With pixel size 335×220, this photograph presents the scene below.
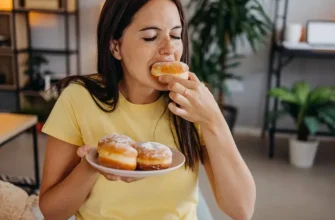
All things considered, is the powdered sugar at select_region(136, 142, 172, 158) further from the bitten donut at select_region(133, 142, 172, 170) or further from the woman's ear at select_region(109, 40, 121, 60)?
the woman's ear at select_region(109, 40, 121, 60)

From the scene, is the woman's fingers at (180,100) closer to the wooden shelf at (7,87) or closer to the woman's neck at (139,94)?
the woman's neck at (139,94)

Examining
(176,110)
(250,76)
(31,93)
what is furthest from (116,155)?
(31,93)

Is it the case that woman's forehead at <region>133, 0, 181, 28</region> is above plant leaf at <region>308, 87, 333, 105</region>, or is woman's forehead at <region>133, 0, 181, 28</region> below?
above

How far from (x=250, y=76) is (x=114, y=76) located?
2961 mm

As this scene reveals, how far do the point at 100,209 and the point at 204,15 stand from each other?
262 cm

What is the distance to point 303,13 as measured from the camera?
385cm

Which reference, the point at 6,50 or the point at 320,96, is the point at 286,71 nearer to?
the point at 320,96

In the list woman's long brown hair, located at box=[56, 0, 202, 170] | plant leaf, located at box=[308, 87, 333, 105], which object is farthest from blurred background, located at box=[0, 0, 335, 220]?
woman's long brown hair, located at box=[56, 0, 202, 170]

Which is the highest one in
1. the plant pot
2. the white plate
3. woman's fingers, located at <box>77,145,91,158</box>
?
woman's fingers, located at <box>77,145,91,158</box>

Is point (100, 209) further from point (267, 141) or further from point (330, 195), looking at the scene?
point (267, 141)

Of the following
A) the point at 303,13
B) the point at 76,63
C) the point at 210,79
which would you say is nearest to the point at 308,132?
the point at 210,79

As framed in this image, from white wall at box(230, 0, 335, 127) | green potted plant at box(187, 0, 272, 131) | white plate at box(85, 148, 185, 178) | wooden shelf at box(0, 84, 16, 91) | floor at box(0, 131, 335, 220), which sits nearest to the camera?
white plate at box(85, 148, 185, 178)

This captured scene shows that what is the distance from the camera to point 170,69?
102 cm

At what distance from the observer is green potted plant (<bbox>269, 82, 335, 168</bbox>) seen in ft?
10.5
